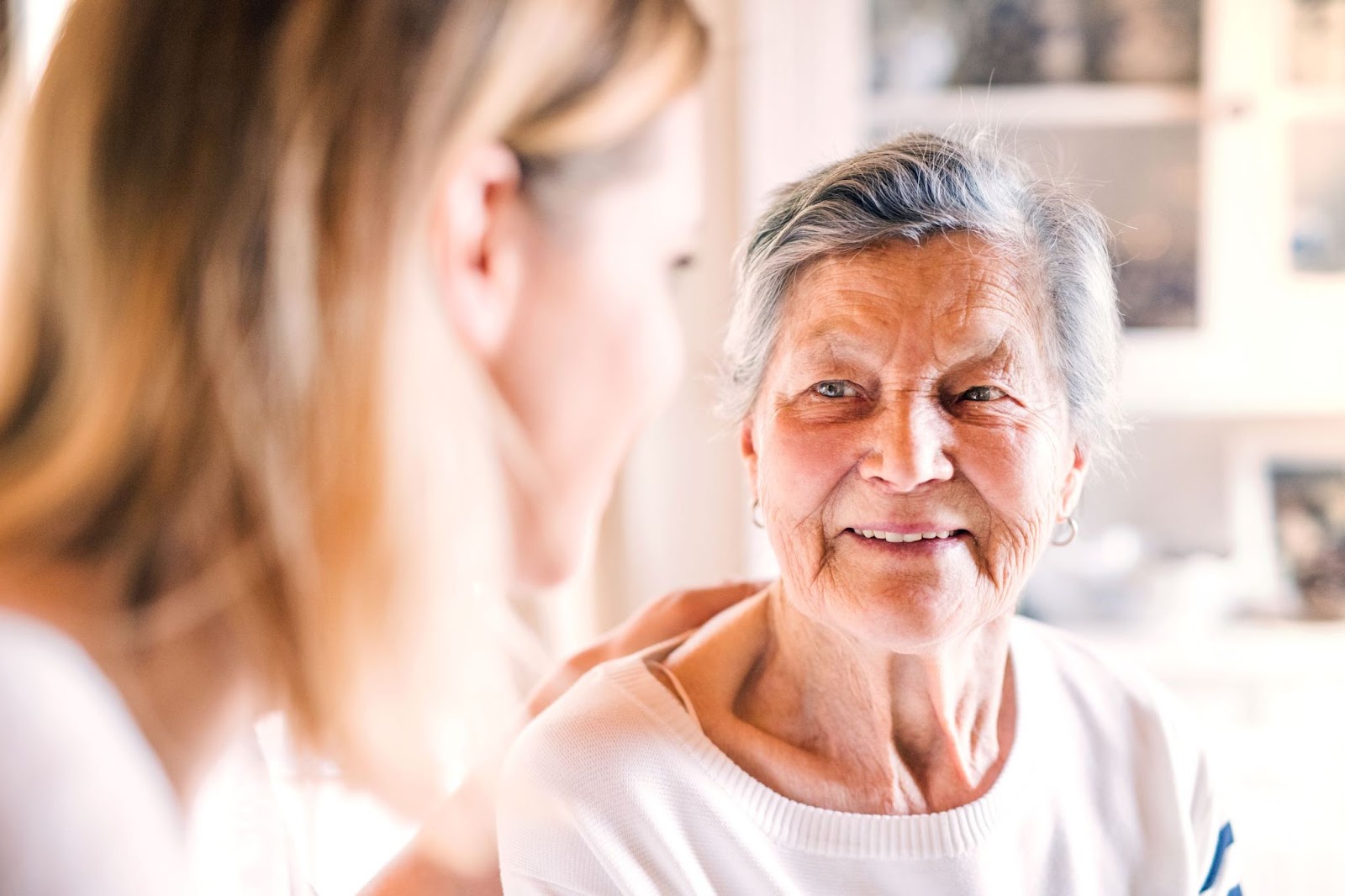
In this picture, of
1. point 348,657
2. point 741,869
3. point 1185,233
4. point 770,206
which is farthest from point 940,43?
point 348,657

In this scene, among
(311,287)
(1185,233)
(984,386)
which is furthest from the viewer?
(1185,233)

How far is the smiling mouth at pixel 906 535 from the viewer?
37.2 inches

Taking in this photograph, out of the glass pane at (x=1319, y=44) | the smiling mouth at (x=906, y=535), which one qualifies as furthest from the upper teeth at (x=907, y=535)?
the glass pane at (x=1319, y=44)

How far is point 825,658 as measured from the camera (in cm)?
103

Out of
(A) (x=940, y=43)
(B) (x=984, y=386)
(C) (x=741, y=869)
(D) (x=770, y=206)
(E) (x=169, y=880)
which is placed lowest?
(C) (x=741, y=869)

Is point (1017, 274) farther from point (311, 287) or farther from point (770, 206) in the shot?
point (311, 287)

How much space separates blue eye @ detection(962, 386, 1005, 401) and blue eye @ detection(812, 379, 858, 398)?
9cm

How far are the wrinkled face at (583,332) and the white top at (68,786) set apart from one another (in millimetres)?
293

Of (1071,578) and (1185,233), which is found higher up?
(1185,233)

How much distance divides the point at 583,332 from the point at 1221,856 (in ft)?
2.52

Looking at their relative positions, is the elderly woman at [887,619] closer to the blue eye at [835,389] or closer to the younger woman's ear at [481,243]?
the blue eye at [835,389]

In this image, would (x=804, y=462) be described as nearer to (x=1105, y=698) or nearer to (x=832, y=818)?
(x=832, y=818)

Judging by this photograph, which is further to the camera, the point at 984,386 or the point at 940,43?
the point at 940,43

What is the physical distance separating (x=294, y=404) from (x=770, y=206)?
1.67 feet
